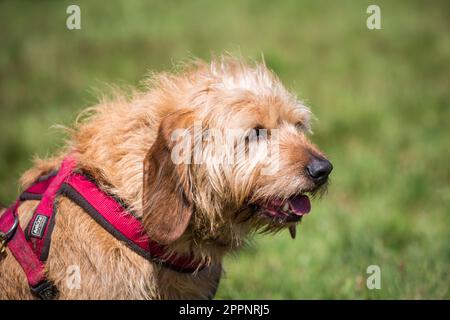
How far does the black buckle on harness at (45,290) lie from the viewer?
3.33 m

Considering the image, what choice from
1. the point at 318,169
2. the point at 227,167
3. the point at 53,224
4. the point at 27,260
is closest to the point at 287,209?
the point at 318,169

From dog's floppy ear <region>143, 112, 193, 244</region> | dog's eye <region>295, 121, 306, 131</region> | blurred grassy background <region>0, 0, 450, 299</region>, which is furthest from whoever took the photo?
blurred grassy background <region>0, 0, 450, 299</region>

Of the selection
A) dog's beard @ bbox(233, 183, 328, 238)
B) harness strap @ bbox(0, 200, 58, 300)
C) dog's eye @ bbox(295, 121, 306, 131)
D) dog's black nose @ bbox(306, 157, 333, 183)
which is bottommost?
harness strap @ bbox(0, 200, 58, 300)

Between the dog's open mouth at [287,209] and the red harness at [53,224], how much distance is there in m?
0.48

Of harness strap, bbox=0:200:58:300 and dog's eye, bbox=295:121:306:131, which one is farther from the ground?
dog's eye, bbox=295:121:306:131

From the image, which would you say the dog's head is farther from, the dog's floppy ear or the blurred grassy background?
the blurred grassy background

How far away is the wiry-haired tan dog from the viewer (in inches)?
130

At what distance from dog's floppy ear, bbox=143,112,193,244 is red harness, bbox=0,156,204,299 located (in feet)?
0.41

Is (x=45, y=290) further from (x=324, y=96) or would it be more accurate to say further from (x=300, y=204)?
(x=324, y=96)

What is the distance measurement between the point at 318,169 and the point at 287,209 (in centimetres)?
29

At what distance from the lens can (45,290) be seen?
333 cm

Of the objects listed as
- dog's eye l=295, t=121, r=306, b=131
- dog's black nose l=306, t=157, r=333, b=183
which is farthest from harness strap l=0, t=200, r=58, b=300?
dog's eye l=295, t=121, r=306, b=131
